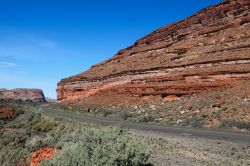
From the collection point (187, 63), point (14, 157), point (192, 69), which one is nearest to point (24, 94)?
point (187, 63)

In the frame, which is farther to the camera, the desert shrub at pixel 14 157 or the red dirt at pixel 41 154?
the desert shrub at pixel 14 157

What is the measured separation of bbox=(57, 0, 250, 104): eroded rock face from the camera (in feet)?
108

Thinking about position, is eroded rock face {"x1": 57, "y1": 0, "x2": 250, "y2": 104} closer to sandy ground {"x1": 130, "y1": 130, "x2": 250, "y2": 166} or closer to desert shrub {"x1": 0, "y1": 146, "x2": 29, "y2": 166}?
sandy ground {"x1": 130, "y1": 130, "x2": 250, "y2": 166}

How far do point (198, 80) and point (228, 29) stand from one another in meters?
13.4

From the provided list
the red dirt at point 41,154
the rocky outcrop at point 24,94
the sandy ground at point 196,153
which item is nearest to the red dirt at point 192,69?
the sandy ground at point 196,153

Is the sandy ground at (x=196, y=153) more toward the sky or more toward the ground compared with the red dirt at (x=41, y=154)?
more toward the sky

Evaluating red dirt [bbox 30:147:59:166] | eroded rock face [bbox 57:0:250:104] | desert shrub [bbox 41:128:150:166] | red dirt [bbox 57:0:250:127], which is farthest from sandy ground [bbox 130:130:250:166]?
eroded rock face [bbox 57:0:250:104]

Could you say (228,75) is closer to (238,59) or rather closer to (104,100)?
(238,59)

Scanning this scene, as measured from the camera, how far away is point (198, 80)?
113ft

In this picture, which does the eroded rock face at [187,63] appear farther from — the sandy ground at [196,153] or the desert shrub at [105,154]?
the desert shrub at [105,154]

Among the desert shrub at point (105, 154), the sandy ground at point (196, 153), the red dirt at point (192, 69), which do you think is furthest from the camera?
the red dirt at point (192, 69)

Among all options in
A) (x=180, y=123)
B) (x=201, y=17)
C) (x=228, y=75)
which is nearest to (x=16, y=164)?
(x=180, y=123)

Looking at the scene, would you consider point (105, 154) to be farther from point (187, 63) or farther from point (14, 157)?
point (187, 63)

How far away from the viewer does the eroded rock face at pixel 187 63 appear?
3297 cm
